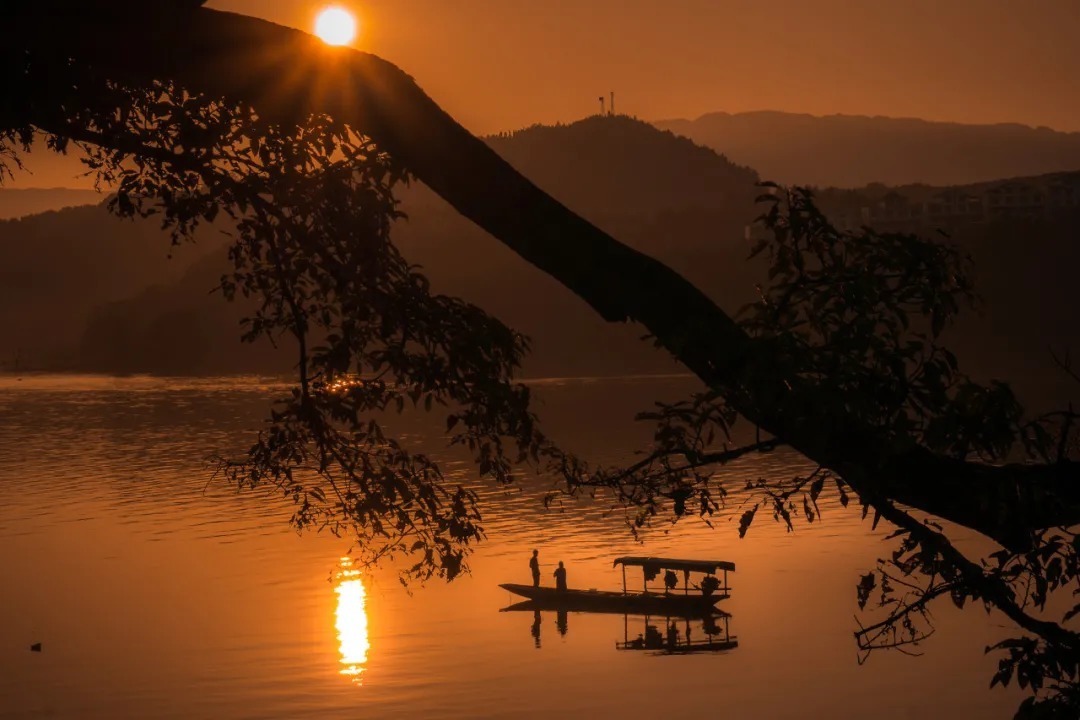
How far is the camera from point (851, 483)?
5891 millimetres

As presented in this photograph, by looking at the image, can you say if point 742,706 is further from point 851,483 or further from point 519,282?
point 519,282

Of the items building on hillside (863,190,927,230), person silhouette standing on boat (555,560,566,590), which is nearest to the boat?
person silhouette standing on boat (555,560,566,590)

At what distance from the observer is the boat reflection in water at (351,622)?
4523cm

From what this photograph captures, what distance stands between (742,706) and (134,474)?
57594 millimetres

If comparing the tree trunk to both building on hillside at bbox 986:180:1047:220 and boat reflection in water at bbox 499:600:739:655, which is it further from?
building on hillside at bbox 986:180:1047:220

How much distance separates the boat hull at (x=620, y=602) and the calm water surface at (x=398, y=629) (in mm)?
775

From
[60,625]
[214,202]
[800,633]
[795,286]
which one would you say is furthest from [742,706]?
[795,286]

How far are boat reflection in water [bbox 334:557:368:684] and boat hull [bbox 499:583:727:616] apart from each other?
6275 mm

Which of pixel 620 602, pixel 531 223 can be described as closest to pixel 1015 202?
pixel 620 602

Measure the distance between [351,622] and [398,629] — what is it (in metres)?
1.80

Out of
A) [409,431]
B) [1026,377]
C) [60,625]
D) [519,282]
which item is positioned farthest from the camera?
[519,282]

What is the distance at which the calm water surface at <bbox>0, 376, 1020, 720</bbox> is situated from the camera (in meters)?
41.0

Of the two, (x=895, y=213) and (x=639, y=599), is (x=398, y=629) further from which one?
(x=895, y=213)

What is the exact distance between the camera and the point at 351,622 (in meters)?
50.8
